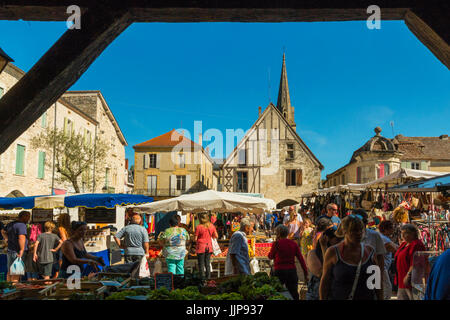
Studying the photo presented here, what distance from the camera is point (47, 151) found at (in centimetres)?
2711

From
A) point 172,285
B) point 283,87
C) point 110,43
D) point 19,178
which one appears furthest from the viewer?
point 283,87

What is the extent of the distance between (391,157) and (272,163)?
1017cm

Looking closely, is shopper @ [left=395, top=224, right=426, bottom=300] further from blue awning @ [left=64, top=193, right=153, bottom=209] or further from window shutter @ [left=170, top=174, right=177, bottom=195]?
window shutter @ [left=170, top=174, right=177, bottom=195]

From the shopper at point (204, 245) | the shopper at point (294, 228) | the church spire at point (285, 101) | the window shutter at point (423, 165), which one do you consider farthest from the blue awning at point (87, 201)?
the church spire at point (285, 101)

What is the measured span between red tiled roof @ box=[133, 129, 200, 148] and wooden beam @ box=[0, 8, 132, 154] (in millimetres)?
48189

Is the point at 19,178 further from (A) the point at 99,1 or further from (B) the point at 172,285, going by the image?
(A) the point at 99,1

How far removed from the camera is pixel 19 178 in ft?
78.9

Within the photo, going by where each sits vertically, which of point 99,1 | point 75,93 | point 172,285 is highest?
point 75,93

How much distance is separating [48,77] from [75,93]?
37730 mm

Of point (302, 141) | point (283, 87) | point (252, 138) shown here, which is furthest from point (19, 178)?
point (283, 87)

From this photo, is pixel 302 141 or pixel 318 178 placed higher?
pixel 302 141

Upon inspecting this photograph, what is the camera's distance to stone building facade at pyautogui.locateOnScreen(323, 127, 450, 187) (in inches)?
1131

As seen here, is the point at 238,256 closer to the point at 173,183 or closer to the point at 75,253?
the point at 75,253

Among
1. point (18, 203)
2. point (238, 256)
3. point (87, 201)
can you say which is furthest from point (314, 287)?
point (18, 203)
